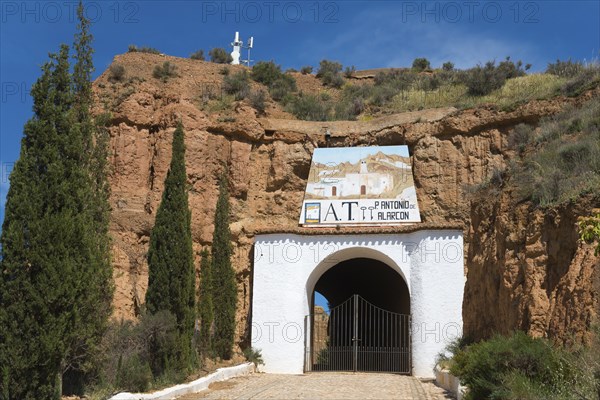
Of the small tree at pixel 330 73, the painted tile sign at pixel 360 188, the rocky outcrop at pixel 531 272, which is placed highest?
the small tree at pixel 330 73

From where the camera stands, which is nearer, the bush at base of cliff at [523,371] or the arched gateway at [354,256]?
the bush at base of cliff at [523,371]

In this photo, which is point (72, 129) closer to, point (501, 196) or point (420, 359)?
point (501, 196)

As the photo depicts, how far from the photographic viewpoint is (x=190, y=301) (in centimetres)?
1780

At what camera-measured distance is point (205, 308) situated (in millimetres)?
20297

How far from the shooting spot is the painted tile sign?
78.5 ft

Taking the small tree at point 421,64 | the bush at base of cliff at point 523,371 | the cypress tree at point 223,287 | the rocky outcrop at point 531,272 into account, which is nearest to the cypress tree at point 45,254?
the bush at base of cliff at point 523,371

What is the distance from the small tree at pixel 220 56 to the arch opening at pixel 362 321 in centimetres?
1685

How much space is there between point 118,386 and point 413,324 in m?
10.8

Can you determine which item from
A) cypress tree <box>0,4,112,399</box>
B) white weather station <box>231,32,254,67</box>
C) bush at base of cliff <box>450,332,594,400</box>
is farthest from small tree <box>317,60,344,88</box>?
bush at base of cliff <box>450,332,594,400</box>

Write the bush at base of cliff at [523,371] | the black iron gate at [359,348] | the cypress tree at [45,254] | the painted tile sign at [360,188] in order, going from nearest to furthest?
the bush at base of cliff at [523,371]
the cypress tree at [45,254]
the black iron gate at [359,348]
the painted tile sign at [360,188]

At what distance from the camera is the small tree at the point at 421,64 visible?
1698 inches

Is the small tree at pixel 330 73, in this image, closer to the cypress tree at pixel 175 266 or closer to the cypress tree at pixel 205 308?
the cypress tree at pixel 205 308

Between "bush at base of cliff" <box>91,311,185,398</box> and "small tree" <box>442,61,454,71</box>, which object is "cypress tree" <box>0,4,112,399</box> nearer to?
"bush at base of cliff" <box>91,311,185,398</box>

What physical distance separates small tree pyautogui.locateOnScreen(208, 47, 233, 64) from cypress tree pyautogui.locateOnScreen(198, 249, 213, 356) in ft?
80.0
